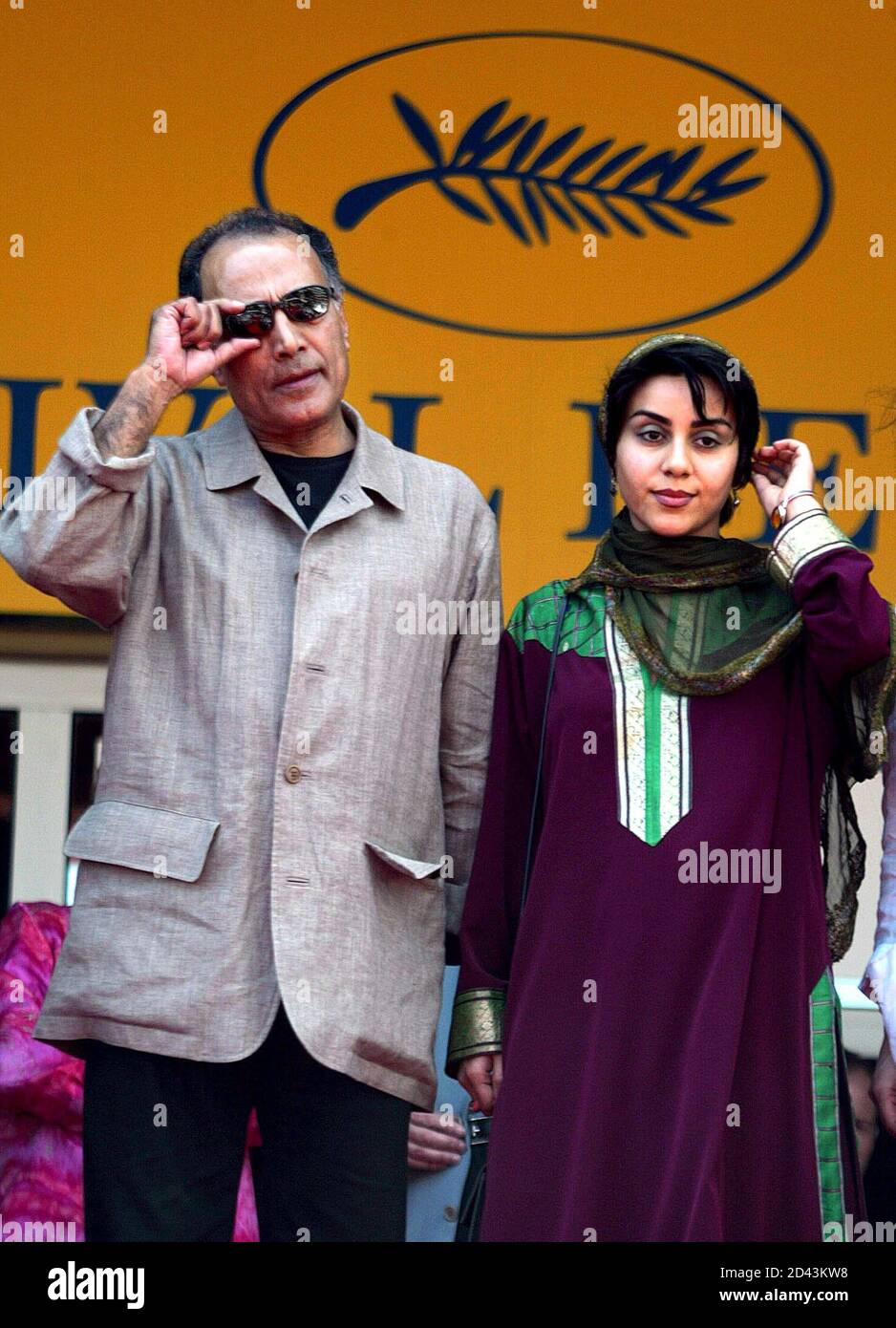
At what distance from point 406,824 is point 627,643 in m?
0.42

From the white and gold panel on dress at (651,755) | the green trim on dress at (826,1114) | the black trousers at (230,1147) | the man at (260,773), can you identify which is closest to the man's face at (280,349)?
the man at (260,773)

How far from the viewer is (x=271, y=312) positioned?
9.98 feet

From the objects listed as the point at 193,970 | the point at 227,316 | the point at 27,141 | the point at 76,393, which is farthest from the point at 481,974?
the point at 27,141

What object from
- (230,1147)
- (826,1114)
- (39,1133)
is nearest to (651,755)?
(826,1114)

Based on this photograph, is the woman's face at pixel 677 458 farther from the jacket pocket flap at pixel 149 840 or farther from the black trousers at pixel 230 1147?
the black trousers at pixel 230 1147

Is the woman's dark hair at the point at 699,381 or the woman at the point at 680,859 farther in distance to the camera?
the woman's dark hair at the point at 699,381

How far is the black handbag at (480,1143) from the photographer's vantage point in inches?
119

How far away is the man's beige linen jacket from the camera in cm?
286

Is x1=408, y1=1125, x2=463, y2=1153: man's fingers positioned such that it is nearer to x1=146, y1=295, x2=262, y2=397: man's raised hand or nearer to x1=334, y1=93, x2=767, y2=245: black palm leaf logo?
x1=146, y1=295, x2=262, y2=397: man's raised hand

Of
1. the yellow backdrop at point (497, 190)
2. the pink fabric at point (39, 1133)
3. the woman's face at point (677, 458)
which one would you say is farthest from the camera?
the yellow backdrop at point (497, 190)

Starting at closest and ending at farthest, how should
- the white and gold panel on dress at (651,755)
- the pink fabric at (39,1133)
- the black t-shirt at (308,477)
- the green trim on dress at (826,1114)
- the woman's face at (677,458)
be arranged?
the green trim on dress at (826,1114)
the white and gold panel on dress at (651,755)
the woman's face at (677,458)
the black t-shirt at (308,477)
the pink fabric at (39,1133)

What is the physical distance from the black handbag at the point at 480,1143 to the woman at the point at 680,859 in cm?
2

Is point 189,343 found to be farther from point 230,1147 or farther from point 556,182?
point 556,182

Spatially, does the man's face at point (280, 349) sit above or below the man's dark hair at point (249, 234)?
below
